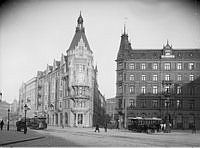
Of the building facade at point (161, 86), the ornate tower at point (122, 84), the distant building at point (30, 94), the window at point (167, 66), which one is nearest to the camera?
the building facade at point (161, 86)

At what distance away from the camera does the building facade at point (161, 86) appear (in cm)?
6166

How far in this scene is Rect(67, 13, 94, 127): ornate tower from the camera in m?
66.7

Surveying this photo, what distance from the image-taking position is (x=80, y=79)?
6856 centimetres

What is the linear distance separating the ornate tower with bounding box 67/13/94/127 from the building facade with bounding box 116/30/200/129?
6861 millimetres

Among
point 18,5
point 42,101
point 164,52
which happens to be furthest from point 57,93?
point 18,5

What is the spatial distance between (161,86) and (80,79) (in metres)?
16.1

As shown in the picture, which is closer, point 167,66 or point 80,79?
point 167,66

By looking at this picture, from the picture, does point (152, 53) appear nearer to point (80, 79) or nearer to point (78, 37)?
point (80, 79)

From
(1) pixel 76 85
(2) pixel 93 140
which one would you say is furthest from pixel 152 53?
(2) pixel 93 140

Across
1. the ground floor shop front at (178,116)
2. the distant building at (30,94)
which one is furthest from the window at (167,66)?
the distant building at (30,94)

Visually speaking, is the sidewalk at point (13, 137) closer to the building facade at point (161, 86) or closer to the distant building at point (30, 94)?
the building facade at point (161, 86)

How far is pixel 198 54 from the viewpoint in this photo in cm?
6294

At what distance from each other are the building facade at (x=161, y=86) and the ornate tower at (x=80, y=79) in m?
6.86

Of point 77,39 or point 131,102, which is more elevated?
point 77,39
